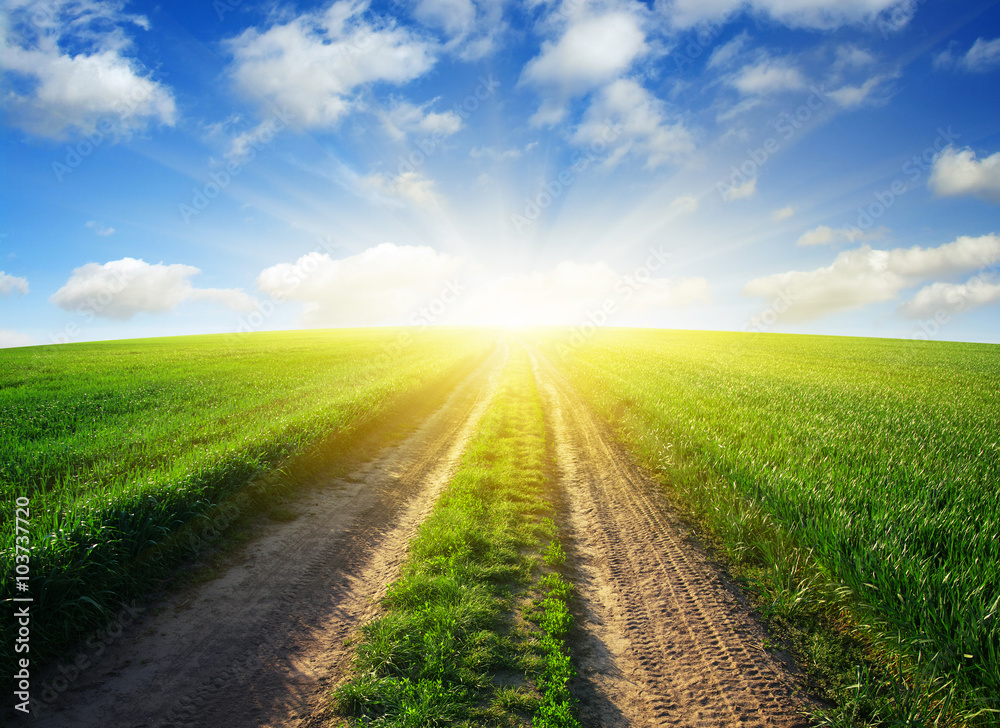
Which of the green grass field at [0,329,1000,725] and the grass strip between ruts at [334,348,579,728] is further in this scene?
the green grass field at [0,329,1000,725]

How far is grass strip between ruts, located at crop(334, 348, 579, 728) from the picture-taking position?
10.9ft

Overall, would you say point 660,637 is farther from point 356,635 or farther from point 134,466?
point 134,466

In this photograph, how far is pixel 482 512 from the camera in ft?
22.0

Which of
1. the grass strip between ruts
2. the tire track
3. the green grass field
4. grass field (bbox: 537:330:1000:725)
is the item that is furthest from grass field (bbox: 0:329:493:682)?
grass field (bbox: 537:330:1000:725)

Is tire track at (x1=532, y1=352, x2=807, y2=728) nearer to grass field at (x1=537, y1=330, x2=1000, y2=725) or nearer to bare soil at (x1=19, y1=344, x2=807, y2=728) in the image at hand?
bare soil at (x1=19, y1=344, x2=807, y2=728)

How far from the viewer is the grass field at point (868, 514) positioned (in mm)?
3416

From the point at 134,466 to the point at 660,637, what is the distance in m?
8.87

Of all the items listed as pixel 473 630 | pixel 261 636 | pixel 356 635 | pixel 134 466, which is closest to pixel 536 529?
pixel 473 630

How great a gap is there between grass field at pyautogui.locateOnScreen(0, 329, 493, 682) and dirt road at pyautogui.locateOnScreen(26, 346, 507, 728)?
0.73m

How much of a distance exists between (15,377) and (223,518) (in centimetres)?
2325

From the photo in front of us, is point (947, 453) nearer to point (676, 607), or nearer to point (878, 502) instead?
point (878, 502)

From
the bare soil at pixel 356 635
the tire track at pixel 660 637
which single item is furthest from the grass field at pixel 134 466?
the tire track at pixel 660 637

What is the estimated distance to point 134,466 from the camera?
722cm

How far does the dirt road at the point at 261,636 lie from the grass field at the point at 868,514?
4.69 m
